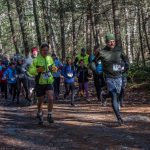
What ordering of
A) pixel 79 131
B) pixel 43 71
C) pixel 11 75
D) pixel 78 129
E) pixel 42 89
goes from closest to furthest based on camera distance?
1. pixel 79 131
2. pixel 78 129
3. pixel 43 71
4. pixel 42 89
5. pixel 11 75

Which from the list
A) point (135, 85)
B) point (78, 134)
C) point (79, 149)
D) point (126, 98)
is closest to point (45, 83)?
point (78, 134)

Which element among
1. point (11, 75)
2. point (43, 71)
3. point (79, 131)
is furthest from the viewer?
point (11, 75)

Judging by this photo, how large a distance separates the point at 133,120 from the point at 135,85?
752cm

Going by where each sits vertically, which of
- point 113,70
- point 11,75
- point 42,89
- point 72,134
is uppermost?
point 113,70

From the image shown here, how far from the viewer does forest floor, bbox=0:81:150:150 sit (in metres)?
8.48

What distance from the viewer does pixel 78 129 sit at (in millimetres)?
10188

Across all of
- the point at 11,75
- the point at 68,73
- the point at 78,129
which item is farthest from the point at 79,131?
the point at 11,75

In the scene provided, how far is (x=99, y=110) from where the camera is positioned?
44.8 feet

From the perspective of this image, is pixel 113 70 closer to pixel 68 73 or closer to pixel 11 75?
pixel 68 73

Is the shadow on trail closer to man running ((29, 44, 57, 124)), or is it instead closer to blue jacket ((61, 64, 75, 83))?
man running ((29, 44, 57, 124))

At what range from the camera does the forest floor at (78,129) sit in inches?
334

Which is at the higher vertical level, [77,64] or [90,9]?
[90,9]

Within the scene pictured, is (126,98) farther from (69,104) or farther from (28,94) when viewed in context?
(28,94)

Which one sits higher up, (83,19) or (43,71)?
(83,19)
